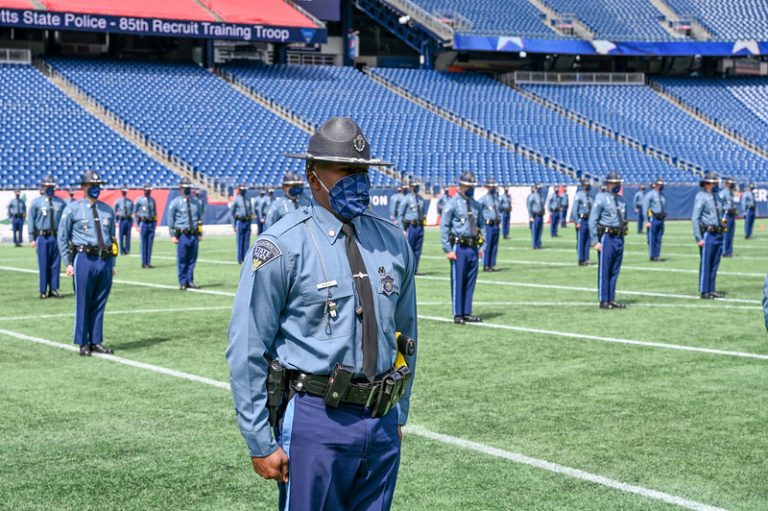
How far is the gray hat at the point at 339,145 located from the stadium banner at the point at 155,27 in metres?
44.5

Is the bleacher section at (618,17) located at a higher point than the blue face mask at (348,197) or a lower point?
higher

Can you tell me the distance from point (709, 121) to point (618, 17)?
28.7ft

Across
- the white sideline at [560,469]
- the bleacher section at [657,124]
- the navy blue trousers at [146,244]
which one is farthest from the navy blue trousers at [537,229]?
the bleacher section at [657,124]

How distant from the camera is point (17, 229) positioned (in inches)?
1379

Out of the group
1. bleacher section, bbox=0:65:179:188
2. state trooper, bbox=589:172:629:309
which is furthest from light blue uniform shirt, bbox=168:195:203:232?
bleacher section, bbox=0:65:179:188

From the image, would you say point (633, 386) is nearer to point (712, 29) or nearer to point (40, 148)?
point (40, 148)

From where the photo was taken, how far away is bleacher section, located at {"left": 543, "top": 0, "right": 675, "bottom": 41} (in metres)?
60.2

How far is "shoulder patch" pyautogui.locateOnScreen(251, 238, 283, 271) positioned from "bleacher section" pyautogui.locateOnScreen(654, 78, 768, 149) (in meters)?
55.5

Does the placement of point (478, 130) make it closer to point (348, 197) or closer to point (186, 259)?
point (186, 259)

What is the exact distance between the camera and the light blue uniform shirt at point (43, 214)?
2072 cm

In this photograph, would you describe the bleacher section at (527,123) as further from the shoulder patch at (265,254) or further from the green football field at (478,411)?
the shoulder patch at (265,254)

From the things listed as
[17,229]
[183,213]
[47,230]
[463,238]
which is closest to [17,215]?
[17,229]

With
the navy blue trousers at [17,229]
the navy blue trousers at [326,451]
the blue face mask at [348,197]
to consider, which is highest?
the blue face mask at [348,197]

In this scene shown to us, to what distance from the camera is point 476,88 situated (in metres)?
58.1
